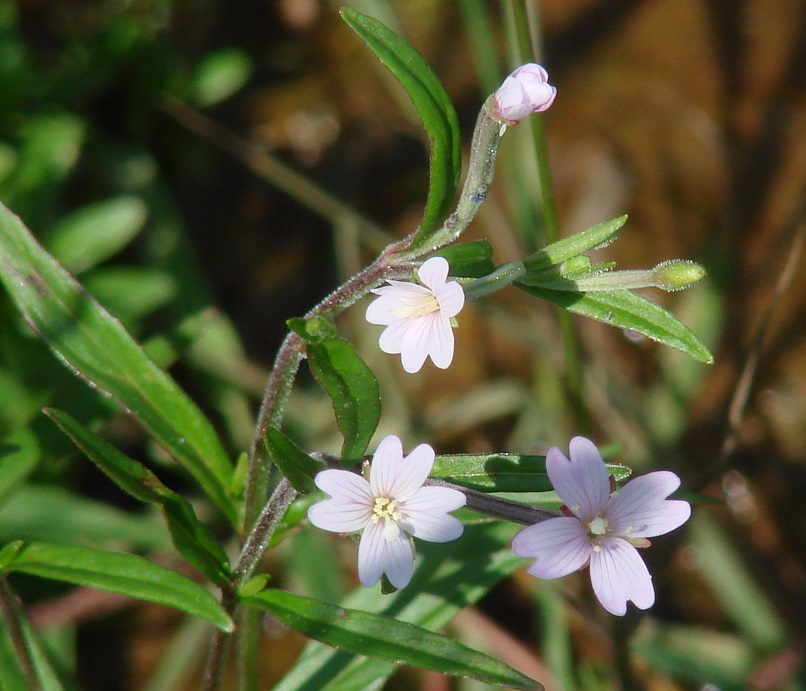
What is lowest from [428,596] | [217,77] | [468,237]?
[428,596]

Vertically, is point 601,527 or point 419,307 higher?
point 419,307

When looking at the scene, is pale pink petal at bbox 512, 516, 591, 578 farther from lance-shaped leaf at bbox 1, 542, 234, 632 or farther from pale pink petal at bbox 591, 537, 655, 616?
lance-shaped leaf at bbox 1, 542, 234, 632

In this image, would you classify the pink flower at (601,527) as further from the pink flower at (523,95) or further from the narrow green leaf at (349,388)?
the pink flower at (523,95)

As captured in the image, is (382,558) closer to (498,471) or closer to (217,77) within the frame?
(498,471)

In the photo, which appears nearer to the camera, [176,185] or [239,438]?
[239,438]

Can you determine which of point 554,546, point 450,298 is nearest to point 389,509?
point 554,546

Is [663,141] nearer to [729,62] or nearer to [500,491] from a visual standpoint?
[729,62]

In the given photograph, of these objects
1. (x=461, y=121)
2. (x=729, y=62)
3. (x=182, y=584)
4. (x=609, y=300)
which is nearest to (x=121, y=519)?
(x=182, y=584)

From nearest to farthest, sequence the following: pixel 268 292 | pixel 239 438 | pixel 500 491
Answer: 1. pixel 500 491
2. pixel 239 438
3. pixel 268 292
